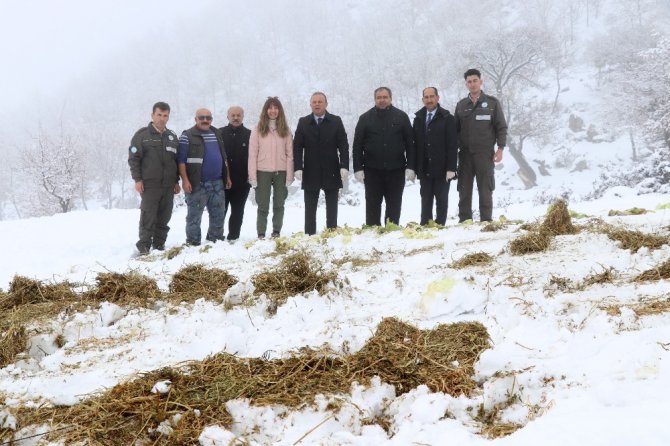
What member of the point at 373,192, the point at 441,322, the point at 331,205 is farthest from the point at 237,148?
the point at 441,322

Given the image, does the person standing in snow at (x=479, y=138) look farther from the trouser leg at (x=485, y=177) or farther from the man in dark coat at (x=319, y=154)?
the man in dark coat at (x=319, y=154)

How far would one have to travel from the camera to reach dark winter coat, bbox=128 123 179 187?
21.3ft

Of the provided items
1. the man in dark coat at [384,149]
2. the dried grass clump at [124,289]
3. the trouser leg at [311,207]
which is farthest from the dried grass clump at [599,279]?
the trouser leg at [311,207]

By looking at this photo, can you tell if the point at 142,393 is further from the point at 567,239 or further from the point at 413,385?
the point at 567,239

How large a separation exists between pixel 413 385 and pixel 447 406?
219mm

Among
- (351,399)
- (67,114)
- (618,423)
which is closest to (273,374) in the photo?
(351,399)

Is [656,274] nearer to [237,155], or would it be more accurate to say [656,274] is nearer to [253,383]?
[253,383]

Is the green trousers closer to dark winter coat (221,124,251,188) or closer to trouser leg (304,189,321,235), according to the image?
trouser leg (304,189,321,235)

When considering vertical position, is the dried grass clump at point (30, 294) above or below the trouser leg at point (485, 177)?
below

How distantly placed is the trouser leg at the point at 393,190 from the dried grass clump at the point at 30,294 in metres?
4.23

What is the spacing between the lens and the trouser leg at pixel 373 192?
657cm

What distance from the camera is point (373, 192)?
6609mm

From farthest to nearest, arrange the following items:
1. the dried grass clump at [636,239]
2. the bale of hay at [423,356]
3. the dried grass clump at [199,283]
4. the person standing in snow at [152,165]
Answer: the person standing in snow at [152,165], the dried grass clump at [199,283], the dried grass clump at [636,239], the bale of hay at [423,356]

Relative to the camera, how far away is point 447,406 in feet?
5.57
